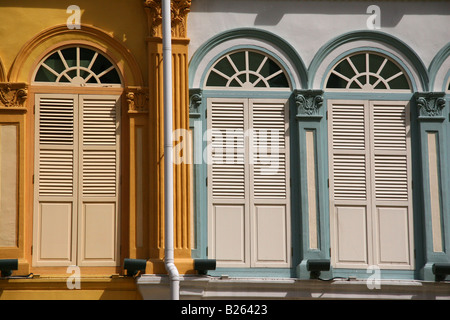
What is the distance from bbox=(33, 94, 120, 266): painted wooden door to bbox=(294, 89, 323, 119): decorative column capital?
107 inches

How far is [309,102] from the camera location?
52.4 feet

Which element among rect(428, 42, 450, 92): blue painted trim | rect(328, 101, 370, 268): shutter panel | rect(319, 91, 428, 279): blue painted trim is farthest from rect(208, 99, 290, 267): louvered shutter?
rect(428, 42, 450, 92): blue painted trim

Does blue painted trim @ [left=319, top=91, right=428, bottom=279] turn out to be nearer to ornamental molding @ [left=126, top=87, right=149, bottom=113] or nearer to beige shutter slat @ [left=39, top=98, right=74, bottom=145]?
ornamental molding @ [left=126, top=87, right=149, bottom=113]

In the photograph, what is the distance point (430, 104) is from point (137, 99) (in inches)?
175

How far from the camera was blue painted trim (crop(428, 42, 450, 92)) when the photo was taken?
16.2m

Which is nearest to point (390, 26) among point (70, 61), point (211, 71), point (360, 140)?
point (360, 140)

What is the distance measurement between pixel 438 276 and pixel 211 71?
4.56 metres

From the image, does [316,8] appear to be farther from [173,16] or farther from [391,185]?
[391,185]

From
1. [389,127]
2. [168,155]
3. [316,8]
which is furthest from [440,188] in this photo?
[168,155]

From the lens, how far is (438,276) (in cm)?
1550

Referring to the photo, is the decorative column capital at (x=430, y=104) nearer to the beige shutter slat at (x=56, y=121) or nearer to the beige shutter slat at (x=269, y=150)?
the beige shutter slat at (x=269, y=150)

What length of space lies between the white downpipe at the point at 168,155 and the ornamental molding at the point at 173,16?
67 centimetres

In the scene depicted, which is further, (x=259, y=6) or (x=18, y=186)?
(x=259, y=6)

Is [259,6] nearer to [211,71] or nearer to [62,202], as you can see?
[211,71]
